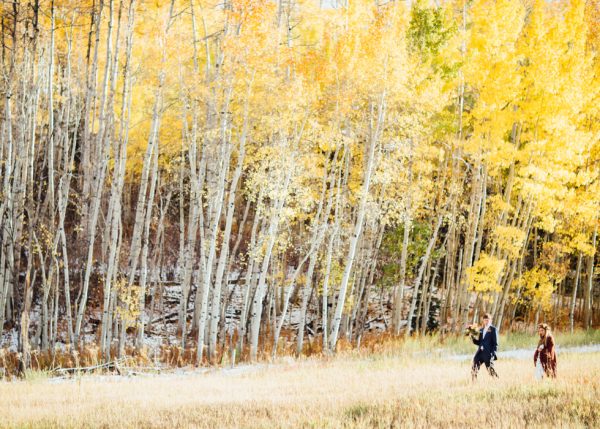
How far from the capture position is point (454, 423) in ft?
20.4

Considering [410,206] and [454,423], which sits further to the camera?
[410,206]

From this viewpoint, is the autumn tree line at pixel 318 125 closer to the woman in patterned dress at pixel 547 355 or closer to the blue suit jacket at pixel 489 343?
the blue suit jacket at pixel 489 343

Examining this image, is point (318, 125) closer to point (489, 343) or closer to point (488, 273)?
point (488, 273)

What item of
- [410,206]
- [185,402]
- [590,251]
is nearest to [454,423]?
[185,402]

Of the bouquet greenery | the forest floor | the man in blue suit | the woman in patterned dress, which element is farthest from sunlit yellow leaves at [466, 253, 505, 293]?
the woman in patterned dress

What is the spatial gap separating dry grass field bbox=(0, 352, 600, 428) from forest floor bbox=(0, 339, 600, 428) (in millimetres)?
16

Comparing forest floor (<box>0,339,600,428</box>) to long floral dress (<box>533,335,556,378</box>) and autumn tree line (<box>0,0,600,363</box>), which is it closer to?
long floral dress (<box>533,335,556,378</box>)

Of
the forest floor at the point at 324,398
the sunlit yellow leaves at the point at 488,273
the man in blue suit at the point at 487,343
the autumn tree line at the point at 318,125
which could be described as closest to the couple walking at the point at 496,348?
the man in blue suit at the point at 487,343

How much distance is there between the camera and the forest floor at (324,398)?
21.4 ft

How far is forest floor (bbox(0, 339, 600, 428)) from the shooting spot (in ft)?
21.4

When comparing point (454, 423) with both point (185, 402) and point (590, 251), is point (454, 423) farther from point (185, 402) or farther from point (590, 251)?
point (590, 251)

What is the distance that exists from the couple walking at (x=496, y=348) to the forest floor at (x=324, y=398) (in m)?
0.27

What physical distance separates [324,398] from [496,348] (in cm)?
297

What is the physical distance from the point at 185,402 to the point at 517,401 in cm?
452
